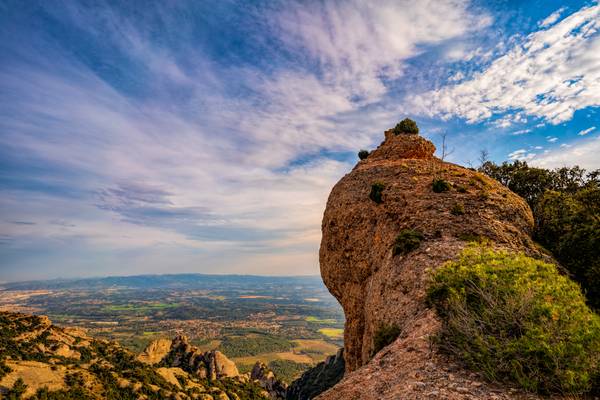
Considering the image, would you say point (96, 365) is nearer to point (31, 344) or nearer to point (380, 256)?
point (31, 344)

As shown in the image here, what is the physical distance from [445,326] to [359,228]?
61.4 ft

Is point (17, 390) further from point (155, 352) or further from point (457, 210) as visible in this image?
point (457, 210)

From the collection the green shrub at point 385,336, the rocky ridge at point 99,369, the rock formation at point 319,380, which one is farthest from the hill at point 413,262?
the rocky ridge at point 99,369

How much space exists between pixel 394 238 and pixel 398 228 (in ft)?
3.30

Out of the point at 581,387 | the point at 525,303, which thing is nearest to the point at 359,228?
the point at 525,303

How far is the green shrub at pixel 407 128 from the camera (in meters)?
41.8

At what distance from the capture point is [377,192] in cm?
2992

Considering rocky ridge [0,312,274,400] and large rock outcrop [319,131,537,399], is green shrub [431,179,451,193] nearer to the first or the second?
large rock outcrop [319,131,537,399]

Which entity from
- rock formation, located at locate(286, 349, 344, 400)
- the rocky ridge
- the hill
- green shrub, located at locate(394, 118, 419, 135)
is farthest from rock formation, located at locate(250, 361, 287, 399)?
green shrub, located at locate(394, 118, 419, 135)

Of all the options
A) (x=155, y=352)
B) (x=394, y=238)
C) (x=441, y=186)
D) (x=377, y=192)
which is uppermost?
(x=377, y=192)

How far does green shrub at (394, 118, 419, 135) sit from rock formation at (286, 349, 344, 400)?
51.5 meters

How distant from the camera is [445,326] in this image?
12.6 m

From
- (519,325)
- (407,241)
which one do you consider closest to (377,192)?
(407,241)

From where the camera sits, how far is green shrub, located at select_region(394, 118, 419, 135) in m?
41.8
